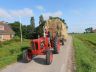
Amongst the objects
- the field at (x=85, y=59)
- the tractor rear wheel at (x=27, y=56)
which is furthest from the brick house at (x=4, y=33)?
the tractor rear wheel at (x=27, y=56)

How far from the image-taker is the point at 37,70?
13867 millimetres

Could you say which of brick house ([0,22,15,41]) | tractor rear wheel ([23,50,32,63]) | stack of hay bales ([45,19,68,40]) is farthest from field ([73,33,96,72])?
Result: brick house ([0,22,15,41])

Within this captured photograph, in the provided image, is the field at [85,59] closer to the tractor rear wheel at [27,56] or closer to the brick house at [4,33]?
the tractor rear wheel at [27,56]

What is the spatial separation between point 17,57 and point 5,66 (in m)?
3.14

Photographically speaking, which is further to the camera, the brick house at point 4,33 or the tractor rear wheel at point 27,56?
the brick house at point 4,33

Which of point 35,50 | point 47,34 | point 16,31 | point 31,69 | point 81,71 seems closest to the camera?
point 81,71

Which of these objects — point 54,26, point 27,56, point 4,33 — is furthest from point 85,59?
point 4,33

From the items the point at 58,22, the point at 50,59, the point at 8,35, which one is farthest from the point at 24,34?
the point at 50,59

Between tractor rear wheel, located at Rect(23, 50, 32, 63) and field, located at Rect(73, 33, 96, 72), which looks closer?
field, located at Rect(73, 33, 96, 72)

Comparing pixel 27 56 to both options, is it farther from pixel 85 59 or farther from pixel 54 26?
pixel 54 26

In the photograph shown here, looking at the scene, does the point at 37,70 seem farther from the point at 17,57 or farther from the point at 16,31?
the point at 16,31

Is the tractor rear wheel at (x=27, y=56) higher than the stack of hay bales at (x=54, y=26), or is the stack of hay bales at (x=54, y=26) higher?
the stack of hay bales at (x=54, y=26)

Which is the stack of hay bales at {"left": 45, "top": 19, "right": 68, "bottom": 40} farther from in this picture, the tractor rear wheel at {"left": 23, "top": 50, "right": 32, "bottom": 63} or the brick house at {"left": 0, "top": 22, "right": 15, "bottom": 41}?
the brick house at {"left": 0, "top": 22, "right": 15, "bottom": 41}

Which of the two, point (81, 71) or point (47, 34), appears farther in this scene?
point (47, 34)
